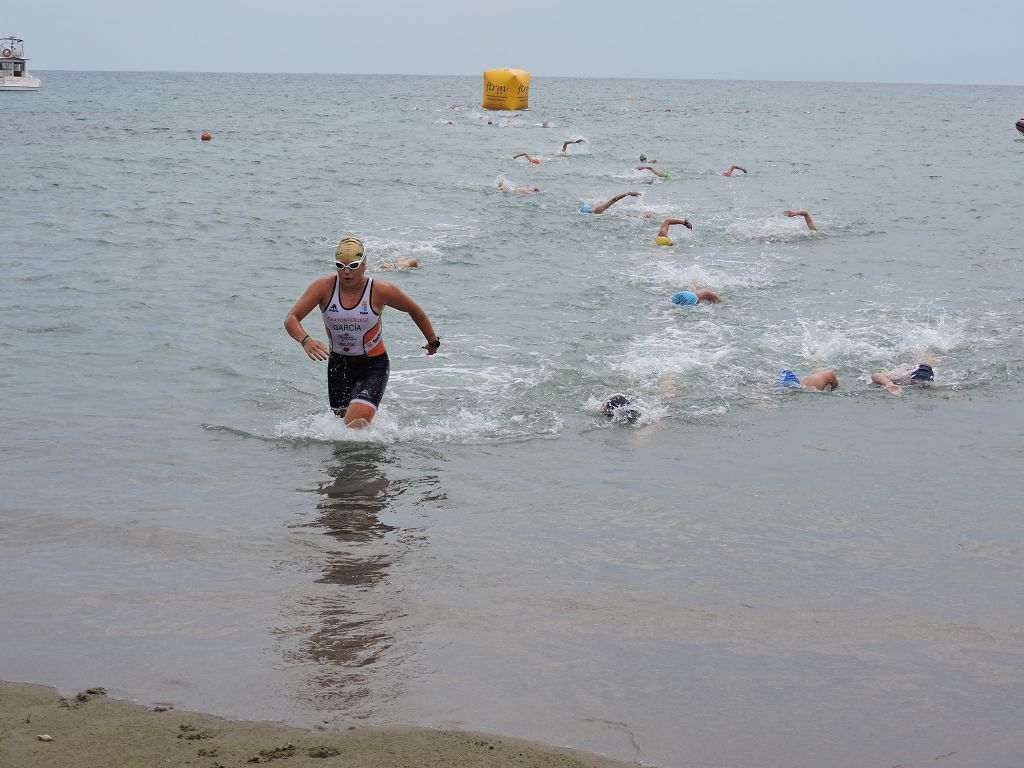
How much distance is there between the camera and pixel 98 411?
8.31 meters

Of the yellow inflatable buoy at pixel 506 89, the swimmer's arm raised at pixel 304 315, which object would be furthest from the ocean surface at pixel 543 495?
the yellow inflatable buoy at pixel 506 89

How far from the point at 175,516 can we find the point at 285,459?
4.20ft

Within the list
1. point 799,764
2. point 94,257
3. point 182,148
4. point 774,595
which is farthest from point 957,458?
point 182,148

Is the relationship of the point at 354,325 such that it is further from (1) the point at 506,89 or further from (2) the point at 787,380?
(1) the point at 506,89

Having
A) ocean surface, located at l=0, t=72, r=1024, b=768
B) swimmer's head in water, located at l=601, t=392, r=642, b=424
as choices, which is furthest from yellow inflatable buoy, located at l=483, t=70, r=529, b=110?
swimmer's head in water, located at l=601, t=392, r=642, b=424

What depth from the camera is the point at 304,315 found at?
7168 mm

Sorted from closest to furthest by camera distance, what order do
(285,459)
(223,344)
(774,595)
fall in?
(774,595), (285,459), (223,344)

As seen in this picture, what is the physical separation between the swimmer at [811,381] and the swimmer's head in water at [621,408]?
5.52ft

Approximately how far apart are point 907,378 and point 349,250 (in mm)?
5754

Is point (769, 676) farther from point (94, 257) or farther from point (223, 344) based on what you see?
point (94, 257)

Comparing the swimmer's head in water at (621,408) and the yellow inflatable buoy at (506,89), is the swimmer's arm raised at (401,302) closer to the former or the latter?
the swimmer's head in water at (621,408)

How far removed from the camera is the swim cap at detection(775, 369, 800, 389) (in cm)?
936

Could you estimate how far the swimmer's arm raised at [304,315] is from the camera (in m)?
6.77

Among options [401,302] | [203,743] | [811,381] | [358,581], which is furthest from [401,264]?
[203,743]
